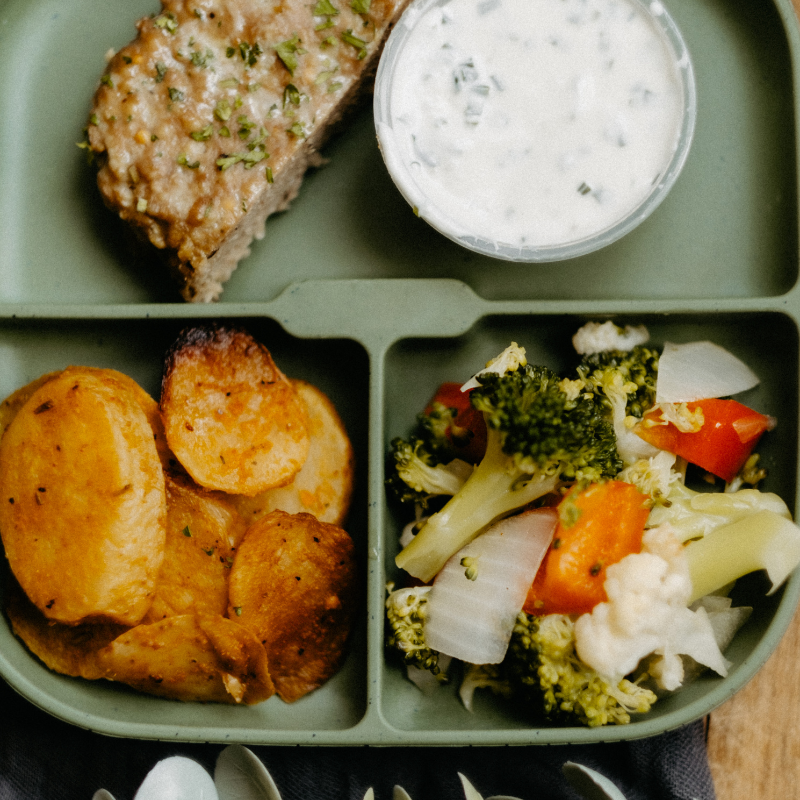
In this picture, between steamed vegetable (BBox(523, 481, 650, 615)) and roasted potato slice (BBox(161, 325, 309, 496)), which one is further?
roasted potato slice (BBox(161, 325, 309, 496))

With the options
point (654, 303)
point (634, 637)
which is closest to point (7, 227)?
point (654, 303)

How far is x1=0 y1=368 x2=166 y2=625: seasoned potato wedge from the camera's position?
1734mm

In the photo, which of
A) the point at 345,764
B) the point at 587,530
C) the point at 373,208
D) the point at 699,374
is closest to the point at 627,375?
the point at 699,374

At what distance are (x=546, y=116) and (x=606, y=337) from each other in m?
0.57

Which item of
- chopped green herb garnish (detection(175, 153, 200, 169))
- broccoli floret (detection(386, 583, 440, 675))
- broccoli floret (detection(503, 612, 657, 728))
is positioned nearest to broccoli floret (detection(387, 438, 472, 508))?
broccoli floret (detection(386, 583, 440, 675))

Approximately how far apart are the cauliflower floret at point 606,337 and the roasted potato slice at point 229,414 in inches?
30.4

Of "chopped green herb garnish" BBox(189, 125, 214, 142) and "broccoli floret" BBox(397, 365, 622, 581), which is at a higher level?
"chopped green herb garnish" BBox(189, 125, 214, 142)

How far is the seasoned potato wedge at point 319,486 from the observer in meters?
2.01

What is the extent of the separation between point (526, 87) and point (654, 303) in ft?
2.01

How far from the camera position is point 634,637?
5.65 feet

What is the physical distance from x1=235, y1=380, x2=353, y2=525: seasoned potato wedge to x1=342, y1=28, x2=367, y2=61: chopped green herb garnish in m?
0.92

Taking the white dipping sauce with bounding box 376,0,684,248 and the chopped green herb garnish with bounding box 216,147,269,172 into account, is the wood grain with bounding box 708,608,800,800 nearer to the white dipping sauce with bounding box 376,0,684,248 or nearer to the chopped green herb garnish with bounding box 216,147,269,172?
the white dipping sauce with bounding box 376,0,684,248

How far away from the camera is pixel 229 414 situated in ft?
6.43

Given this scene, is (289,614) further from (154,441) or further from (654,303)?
(654,303)
